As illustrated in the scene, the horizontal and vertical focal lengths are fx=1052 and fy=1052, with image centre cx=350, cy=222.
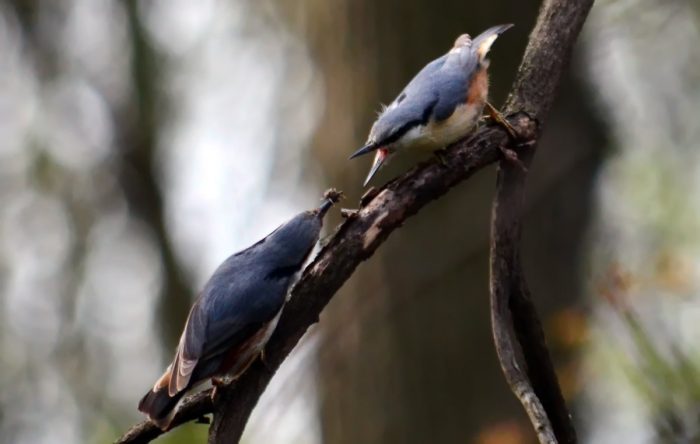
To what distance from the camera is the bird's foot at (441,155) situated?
220 cm

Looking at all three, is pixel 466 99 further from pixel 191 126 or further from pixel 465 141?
pixel 191 126

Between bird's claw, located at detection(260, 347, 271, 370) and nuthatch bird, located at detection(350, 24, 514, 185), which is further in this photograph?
nuthatch bird, located at detection(350, 24, 514, 185)

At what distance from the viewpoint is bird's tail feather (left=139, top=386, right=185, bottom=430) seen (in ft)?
6.40

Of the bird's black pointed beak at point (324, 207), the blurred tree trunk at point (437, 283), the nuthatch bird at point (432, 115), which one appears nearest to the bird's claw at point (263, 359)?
the bird's black pointed beak at point (324, 207)

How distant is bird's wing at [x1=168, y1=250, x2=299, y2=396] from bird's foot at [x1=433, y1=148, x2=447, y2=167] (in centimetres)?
38

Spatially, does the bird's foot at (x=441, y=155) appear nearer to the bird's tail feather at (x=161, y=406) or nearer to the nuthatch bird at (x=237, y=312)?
the nuthatch bird at (x=237, y=312)

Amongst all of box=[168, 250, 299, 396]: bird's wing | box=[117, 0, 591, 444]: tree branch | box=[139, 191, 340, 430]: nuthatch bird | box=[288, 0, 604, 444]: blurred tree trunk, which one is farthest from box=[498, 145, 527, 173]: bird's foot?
box=[288, 0, 604, 444]: blurred tree trunk

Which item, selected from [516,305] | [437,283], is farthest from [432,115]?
[437,283]

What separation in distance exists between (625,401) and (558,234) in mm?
1549

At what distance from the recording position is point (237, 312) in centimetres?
217

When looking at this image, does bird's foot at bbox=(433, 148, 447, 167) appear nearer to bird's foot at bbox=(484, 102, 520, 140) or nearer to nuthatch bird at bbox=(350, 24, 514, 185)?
nuthatch bird at bbox=(350, 24, 514, 185)

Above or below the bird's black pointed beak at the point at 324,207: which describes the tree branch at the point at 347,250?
below

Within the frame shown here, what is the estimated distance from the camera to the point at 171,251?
723 cm

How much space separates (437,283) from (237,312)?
1599mm
